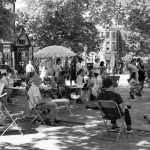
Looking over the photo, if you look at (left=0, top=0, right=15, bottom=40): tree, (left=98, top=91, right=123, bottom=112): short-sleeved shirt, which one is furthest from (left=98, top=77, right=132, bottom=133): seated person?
(left=0, top=0, right=15, bottom=40): tree

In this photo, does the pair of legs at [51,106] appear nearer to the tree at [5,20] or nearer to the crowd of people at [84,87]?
the crowd of people at [84,87]

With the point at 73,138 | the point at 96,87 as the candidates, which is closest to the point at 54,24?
the point at 96,87

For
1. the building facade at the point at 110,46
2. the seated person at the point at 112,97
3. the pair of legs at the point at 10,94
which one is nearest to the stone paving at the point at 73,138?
the seated person at the point at 112,97

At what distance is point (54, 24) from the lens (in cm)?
3422

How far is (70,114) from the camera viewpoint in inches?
409

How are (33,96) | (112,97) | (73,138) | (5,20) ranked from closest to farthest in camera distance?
(112,97) → (73,138) → (33,96) → (5,20)

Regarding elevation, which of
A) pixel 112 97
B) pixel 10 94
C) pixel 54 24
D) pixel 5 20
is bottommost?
pixel 10 94

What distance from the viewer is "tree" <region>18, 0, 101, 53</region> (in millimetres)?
32500

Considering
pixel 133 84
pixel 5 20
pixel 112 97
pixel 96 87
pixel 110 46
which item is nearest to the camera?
pixel 112 97

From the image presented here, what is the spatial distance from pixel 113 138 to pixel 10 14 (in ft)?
52.9

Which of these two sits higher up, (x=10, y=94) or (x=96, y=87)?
(x=96, y=87)

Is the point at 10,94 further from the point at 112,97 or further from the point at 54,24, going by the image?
the point at 54,24

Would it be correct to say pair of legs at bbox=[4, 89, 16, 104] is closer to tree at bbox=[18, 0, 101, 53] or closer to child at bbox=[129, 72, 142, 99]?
child at bbox=[129, 72, 142, 99]

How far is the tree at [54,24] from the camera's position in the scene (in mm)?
32500
